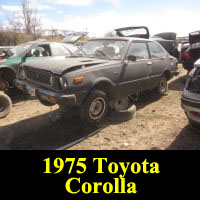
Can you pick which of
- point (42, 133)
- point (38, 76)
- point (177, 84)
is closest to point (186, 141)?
point (42, 133)

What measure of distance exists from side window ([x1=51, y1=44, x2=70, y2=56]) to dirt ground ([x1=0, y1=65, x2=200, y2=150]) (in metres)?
2.36

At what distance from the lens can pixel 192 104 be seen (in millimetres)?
3428

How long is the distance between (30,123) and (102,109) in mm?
1611

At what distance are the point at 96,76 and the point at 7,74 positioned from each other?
144 inches

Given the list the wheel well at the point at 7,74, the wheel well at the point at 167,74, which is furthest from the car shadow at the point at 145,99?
the wheel well at the point at 7,74

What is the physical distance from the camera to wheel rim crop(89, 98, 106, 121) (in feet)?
14.3

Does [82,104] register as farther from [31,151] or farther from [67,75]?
[31,151]

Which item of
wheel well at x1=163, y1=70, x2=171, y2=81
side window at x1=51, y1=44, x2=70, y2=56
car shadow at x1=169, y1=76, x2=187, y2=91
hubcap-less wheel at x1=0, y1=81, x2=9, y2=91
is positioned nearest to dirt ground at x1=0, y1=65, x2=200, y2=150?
wheel well at x1=163, y1=70, x2=171, y2=81

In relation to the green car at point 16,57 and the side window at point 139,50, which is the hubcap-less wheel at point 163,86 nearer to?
the side window at point 139,50

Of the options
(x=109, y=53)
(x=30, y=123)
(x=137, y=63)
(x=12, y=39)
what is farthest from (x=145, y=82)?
(x=12, y=39)

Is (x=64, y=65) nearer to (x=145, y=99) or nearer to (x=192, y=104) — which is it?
(x=192, y=104)

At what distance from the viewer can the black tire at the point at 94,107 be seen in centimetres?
419

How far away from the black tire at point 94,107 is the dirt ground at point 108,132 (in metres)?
0.23

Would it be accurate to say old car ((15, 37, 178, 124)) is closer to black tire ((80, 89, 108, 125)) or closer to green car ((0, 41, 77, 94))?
black tire ((80, 89, 108, 125))
